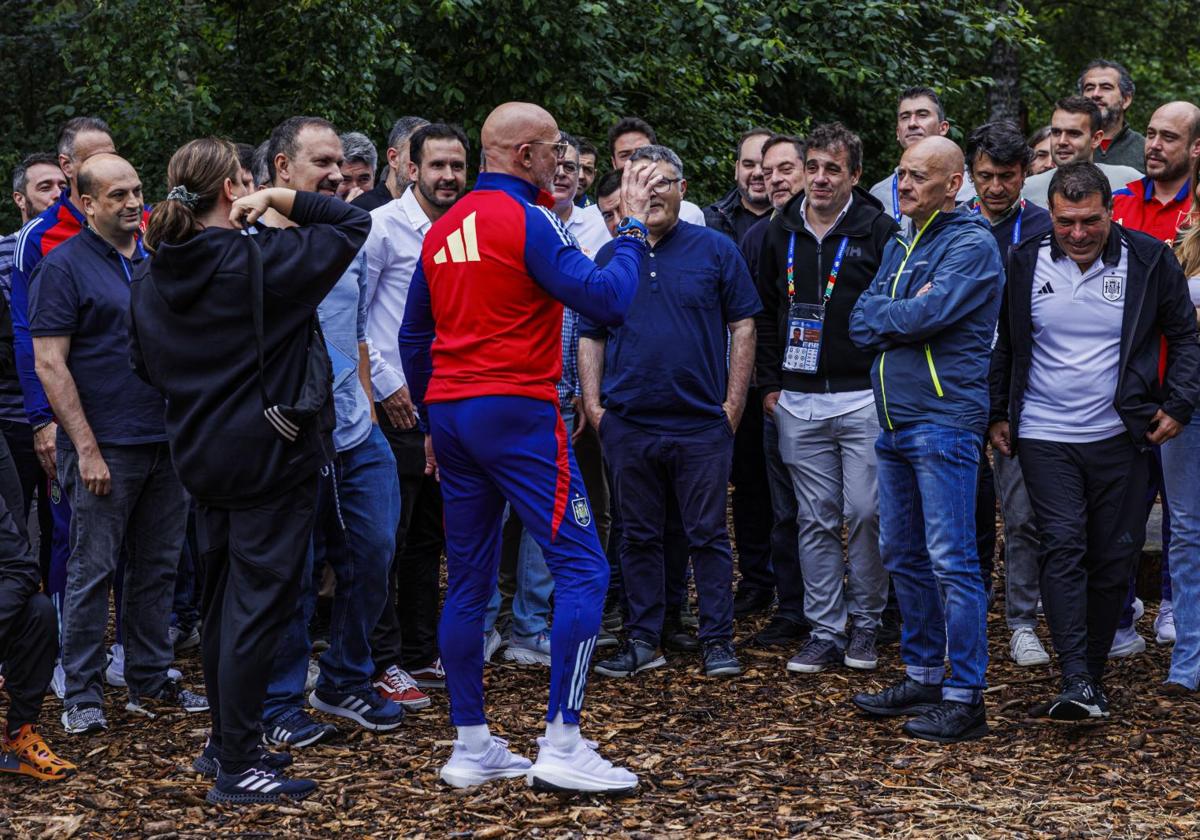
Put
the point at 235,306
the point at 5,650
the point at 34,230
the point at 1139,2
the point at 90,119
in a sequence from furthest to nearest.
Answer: the point at 1139,2
the point at 90,119
the point at 34,230
the point at 5,650
the point at 235,306

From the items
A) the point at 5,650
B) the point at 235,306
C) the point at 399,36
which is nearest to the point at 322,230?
the point at 235,306

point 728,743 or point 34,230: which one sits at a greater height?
point 34,230

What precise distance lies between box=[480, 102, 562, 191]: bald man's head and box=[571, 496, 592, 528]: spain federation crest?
3.78 ft

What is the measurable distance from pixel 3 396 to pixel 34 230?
91 cm

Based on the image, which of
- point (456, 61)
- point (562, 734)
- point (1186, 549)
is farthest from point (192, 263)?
point (456, 61)

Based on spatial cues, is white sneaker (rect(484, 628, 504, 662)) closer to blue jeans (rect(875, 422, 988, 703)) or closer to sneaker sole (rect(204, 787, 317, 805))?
sneaker sole (rect(204, 787, 317, 805))

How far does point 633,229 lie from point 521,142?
51 cm

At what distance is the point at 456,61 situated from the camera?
11.3 m

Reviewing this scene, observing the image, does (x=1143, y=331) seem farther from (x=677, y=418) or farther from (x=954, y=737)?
(x=677, y=418)

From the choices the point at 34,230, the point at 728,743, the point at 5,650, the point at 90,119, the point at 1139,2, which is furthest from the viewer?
the point at 1139,2

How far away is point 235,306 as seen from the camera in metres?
4.80

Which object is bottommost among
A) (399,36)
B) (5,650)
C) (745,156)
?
(5,650)

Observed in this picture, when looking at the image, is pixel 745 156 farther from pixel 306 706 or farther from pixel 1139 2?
pixel 1139 2

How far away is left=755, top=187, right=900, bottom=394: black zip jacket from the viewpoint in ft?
21.9
